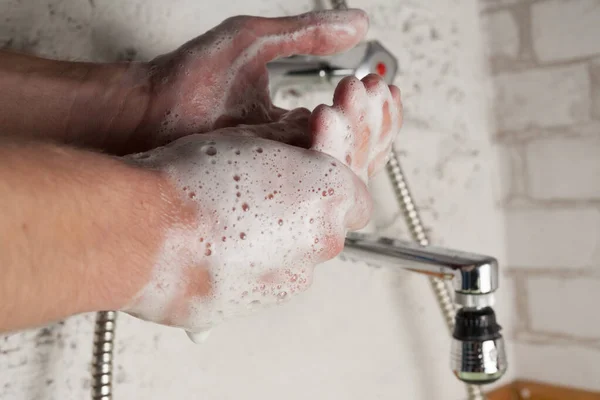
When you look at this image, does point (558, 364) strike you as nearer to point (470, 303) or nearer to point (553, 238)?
point (553, 238)

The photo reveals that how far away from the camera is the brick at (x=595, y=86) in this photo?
0.90m

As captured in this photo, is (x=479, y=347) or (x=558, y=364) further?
(x=558, y=364)

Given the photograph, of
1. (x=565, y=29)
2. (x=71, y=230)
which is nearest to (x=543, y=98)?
(x=565, y=29)

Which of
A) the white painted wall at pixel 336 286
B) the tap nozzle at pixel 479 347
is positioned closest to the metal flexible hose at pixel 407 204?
the white painted wall at pixel 336 286

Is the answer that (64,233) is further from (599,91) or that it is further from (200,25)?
(599,91)

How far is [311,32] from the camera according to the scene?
1.61ft

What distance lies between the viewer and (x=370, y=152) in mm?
449

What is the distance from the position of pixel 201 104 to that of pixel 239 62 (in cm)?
5

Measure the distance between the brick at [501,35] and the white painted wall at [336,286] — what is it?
24mm

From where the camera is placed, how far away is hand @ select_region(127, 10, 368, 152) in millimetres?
462

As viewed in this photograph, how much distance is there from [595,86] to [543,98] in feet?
0.27

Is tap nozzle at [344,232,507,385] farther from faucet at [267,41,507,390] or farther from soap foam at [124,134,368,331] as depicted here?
soap foam at [124,134,368,331]

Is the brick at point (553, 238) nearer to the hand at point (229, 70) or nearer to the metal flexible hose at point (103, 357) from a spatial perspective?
the hand at point (229, 70)

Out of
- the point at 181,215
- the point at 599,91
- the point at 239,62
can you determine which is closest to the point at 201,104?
the point at 239,62
